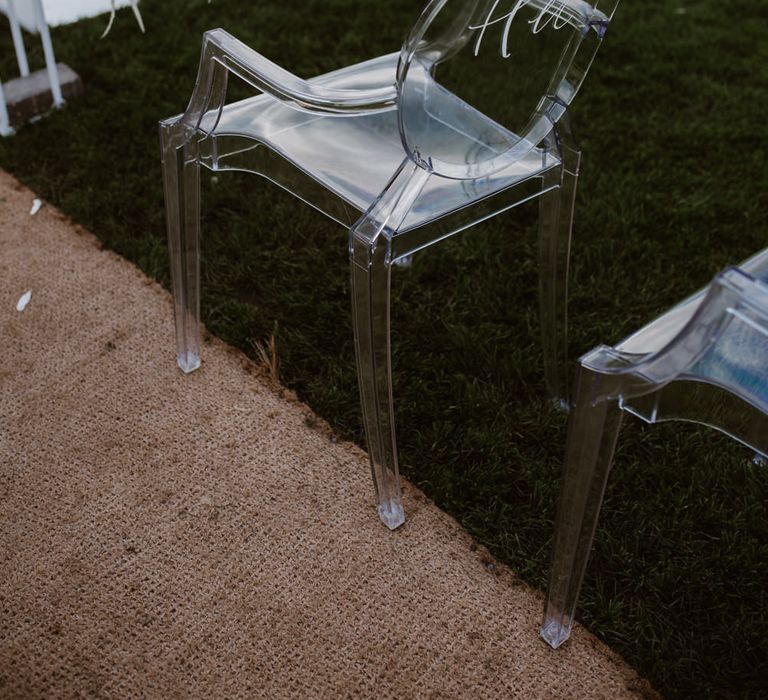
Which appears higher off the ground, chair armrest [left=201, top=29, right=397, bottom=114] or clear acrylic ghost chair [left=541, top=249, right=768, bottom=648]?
chair armrest [left=201, top=29, right=397, bottom=114]

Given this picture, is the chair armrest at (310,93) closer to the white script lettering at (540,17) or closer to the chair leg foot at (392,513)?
the white script lettering at (540,17)

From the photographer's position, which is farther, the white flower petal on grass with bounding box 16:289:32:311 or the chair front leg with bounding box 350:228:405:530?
the white flower petal on grass with bounding box 16:289:32:311

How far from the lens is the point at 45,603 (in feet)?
4.79

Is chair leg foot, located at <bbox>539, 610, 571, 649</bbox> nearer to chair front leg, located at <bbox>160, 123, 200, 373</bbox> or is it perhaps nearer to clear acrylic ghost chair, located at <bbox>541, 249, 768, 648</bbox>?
clear acrylic ghost chair, located at <bbox>541, 249, 768, 648</bbox>

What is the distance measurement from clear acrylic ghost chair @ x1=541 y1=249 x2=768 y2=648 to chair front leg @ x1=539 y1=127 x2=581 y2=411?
0.39 m

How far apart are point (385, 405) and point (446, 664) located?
0.41m

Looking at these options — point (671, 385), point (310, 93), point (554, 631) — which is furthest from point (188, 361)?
point (671, 385)

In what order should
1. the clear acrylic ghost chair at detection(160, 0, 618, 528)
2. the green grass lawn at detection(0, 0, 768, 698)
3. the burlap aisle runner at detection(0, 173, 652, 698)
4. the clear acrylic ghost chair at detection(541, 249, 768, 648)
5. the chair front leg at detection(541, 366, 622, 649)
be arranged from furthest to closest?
the green grass lawn at detection(0, 0, 768, 698) < the burlap aisle runner at detection(0, 173, 652, 698) < the clear acrylic ghost chair at detection(160, 0, 618, 528) < the chair front leg at detection(541, 366, 622, 649) < the clear acrylic ghost chair at detection(541, 249, 768, 648)

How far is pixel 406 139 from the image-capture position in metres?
1.29

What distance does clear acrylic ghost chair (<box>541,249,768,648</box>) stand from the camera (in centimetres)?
100

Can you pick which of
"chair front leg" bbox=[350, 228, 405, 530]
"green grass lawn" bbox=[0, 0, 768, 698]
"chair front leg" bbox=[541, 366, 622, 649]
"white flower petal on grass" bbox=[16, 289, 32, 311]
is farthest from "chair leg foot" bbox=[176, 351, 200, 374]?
"chair front leg" bbox=[541, 366, 622, 649]

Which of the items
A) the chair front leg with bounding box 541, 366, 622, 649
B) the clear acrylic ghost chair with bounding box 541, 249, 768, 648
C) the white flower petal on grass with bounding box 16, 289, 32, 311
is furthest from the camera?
the white flower petal on grass with bounding box 16, 289, 32, 311

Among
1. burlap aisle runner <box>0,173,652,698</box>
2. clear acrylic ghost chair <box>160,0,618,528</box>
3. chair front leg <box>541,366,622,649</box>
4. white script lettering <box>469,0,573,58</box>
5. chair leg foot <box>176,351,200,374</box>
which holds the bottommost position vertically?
burlap aisle runner <box>0,173,652,698</box>

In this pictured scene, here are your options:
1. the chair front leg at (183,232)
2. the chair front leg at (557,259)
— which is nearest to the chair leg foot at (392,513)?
the chair front leg at (557,259)
